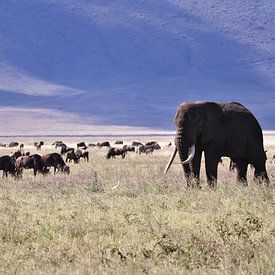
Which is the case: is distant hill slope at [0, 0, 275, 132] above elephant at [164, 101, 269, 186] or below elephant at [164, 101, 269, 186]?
above

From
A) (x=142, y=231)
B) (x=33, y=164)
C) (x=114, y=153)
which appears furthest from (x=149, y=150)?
(x=142, y=231)

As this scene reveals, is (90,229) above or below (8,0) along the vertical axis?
below

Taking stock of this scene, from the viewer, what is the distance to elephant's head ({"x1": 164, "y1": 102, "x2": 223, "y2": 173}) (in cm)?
1691

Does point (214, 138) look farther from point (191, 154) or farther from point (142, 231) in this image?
point (142, 231)

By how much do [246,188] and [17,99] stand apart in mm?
114018

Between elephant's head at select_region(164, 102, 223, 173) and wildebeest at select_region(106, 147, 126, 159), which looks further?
wildebeest at select_region(106, 147, 126, 159)

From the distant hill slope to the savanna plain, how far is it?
310 feet

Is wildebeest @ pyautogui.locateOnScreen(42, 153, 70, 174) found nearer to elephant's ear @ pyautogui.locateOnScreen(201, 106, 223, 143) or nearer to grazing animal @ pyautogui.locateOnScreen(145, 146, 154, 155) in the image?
elephant's ear @ pyautogui.locateOnScreen(201, 106, 223, 143)

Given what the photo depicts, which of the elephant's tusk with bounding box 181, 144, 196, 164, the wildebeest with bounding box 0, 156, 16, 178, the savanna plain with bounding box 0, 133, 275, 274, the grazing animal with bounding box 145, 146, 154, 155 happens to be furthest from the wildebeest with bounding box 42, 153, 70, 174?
the grazing animal with bounding box 145, 146, 154, 155

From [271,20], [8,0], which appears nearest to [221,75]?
[271,20]

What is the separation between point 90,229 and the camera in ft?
35.9

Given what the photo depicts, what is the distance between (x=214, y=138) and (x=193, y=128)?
18.2 inches

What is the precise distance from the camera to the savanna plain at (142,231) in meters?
8.59

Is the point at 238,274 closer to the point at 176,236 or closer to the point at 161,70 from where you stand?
the point at 176,236
